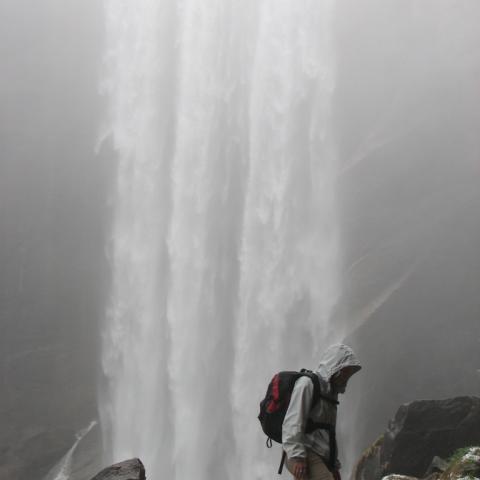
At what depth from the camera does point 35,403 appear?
22.5 m

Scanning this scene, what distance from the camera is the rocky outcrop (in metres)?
11.8

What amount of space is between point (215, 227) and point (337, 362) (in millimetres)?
17832

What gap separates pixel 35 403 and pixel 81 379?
6.56 feet

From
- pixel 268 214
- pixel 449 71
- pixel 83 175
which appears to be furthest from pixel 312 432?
pixel 83 175

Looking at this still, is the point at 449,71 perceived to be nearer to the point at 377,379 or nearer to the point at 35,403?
Answer: the point at 377,379

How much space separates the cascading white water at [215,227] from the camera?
18766 millimetres

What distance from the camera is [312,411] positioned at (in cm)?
364

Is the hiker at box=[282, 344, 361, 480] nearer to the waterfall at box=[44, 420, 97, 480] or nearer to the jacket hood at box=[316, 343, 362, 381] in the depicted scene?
the jacket hood at box=[316, 343, 362, 381]

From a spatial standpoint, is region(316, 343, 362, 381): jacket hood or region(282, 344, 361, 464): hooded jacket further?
region(316, 343, 362, 381): jacket hood

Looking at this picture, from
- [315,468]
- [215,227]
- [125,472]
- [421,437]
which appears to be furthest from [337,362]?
[215,227]

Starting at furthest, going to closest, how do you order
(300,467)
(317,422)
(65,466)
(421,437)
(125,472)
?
1. (65,466)
2. (421,437)
3. (125,472)
4. (317,422)
5. (300,467)

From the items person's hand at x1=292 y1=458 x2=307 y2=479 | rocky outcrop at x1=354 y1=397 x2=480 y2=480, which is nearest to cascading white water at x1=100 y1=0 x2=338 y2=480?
rocky outcrop at x1=354 y1=397 x2=480 y2=480

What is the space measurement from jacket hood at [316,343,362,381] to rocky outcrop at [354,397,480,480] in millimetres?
9286

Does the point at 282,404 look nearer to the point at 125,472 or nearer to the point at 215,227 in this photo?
the point at 125,472
